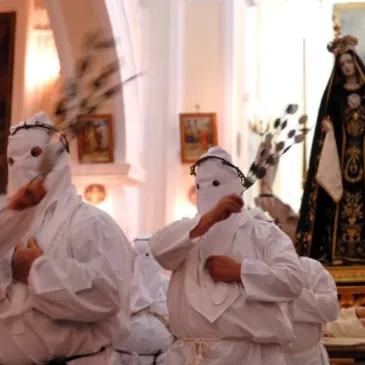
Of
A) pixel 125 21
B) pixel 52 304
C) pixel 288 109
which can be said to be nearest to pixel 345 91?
pixel 125 21

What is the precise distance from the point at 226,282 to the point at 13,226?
117 cm

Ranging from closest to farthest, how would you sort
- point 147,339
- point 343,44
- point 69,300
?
point 69,300, point 147,339, point 343,44

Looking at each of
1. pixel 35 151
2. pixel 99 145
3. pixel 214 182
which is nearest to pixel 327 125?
pixel 99 145

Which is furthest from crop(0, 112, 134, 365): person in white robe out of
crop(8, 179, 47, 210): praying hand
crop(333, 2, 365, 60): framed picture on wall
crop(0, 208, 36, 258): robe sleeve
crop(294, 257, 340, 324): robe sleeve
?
crop(333, 2, 365, 60): framed picture on wall

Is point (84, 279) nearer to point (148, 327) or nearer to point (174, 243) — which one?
point (174, 243)

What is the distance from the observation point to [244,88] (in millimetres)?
11570

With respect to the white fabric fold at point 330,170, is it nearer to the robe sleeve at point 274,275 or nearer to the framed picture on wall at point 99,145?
the framed picture on wall at point 99,145

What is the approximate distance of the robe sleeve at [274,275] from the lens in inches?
136

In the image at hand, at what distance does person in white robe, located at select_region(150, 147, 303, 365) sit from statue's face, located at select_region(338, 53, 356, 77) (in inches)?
180

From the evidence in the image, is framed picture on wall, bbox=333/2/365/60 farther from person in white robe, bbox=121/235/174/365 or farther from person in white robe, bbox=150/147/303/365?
person in white robe, bbox=150/147/303/365

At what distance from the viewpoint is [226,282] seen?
11.7 feet

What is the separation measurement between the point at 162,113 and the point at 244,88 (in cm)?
134

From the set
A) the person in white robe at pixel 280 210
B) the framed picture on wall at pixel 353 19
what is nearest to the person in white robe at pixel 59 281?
the person in white robe at pixel 280 210

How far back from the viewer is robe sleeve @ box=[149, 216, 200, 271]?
3586mm
